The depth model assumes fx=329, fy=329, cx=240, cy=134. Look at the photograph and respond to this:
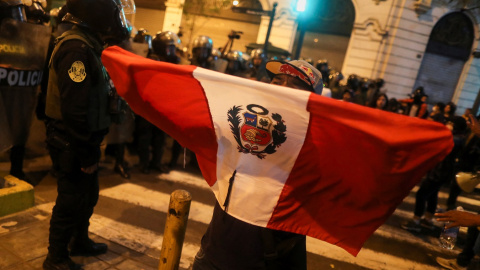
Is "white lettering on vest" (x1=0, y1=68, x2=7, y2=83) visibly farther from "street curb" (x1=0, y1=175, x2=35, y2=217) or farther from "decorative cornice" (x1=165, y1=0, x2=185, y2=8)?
"decorative cornice" (x1=165, y1=0, x2=185, y2=8)

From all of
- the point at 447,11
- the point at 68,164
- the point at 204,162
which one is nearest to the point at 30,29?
the point at 68,164

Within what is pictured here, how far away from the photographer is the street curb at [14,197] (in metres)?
3.80

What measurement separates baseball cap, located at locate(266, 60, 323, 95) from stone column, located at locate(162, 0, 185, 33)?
19923 mm

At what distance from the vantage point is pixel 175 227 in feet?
7.66

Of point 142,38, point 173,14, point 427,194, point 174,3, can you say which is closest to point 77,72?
point 142,38

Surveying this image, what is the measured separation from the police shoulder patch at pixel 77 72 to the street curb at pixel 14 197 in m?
2.07

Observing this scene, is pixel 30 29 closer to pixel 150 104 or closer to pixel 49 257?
pixel 49 257

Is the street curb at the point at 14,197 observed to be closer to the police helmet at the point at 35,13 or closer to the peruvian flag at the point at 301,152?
the police helmet at the point at 35,13

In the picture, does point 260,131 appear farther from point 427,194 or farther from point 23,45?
point 427,194

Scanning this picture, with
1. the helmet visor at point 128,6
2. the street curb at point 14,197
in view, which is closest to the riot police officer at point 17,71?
the street curb at point 14,197

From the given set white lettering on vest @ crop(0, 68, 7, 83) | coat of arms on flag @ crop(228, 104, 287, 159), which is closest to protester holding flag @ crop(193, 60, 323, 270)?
coat of arms on flag @ crop(228, 104, 287, 159)

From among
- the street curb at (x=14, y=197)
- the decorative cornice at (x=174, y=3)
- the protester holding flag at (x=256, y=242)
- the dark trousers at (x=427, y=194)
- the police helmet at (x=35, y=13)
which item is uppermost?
the decorative cornice at (x=174, y=3)

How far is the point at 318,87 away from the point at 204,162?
0.87m

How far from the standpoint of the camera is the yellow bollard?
229cm
